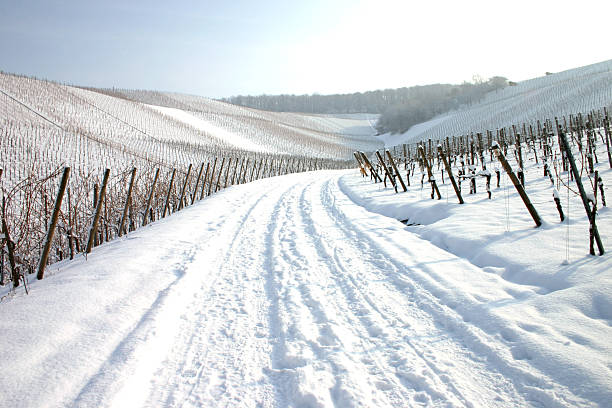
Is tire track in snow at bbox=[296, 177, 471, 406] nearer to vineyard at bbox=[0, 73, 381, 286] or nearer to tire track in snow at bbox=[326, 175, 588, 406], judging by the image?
tire track in snow at bbox=[326, 175, 588, 406]

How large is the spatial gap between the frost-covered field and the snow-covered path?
1 centimetres

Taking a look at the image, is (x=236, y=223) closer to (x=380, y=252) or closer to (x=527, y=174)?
(x=380, y=252)

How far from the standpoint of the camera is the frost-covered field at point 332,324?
233cm

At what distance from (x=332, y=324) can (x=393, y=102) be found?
14507 centimetres

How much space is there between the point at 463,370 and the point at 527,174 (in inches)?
358

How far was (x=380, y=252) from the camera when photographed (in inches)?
203

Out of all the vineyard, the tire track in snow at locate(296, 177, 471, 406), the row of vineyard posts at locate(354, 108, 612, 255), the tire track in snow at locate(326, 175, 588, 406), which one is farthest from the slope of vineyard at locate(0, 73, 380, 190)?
the row of vineyard posts at locate(354, 108, 612, 255)

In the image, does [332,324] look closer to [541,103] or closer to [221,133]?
[221,133]

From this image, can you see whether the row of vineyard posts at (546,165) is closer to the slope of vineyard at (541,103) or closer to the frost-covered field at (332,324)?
the frost-covered field at (332,324)

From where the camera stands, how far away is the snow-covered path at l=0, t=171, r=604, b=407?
7.63 ft

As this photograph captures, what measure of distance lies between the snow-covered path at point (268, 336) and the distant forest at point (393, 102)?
9015 cm

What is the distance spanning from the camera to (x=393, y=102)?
138 metres

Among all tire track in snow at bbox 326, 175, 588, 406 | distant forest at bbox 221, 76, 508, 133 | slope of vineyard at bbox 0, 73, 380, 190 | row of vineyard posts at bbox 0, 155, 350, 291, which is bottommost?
tire track in snow at bbox 326, 175, 588, 406

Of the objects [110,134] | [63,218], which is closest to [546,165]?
[63,218]
